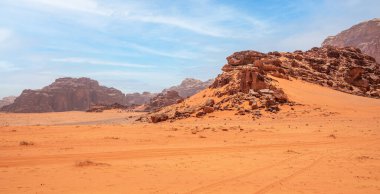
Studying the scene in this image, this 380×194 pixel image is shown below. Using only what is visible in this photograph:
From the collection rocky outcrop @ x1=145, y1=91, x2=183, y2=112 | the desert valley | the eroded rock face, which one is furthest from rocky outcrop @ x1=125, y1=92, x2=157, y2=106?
the desert valley

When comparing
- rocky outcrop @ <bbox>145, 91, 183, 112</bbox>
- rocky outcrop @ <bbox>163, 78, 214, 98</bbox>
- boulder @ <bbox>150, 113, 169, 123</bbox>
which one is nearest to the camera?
boulder @ <bbox>150, 113, 169, 123</bbox>

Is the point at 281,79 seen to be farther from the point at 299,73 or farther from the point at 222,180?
the point at 222,180

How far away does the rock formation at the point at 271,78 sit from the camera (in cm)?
2777

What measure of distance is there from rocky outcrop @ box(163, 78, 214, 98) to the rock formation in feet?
223

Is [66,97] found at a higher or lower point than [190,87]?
lower

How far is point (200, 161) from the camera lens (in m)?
9.44

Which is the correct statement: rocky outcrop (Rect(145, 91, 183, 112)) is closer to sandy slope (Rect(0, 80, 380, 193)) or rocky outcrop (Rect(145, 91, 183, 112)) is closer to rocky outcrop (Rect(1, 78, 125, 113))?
rocky outcrop (Rect(1, 78, 125, 113))

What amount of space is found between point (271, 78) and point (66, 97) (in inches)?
2685

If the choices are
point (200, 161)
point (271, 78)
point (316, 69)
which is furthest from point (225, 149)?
point (316, 69)

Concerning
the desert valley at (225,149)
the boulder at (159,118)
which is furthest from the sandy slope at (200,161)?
the boulder at (159,118)

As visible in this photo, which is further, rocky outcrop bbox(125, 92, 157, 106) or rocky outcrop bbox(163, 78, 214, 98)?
rocky outcrop bbox(163, 78, 214, 98)

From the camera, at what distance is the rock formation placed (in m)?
27.8

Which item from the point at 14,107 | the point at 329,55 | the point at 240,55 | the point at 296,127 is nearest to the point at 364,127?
the point at 296,127

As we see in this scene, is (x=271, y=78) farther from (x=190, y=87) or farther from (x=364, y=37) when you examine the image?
(x=190, y=87)
